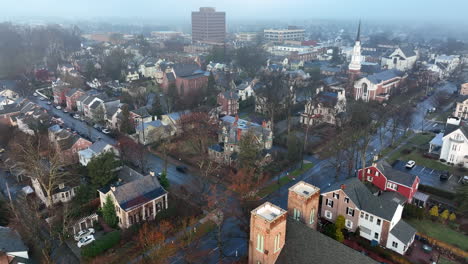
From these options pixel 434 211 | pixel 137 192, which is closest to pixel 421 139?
pixel 434 211

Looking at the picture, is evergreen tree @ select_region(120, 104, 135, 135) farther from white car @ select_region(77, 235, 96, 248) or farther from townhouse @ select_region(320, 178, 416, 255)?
townhouse @ select_region(320, 178, 416, 255)

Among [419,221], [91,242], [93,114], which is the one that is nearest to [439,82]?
[419,221]

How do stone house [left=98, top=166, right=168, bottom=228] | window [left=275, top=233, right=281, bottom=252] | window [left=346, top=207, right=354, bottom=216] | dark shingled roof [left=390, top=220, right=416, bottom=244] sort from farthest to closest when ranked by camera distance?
1. stone house [left=98, top=166, right=168, bottom=228]
2. window [left=346, top=207, right=354, bottom=216]
3. dark shingled roof [left=390, top=220, right=416, bottom=244]
4. window [left=275, top=233, right=281, bottom=252]

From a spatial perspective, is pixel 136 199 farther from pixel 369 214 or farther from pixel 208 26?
pixel 208 26

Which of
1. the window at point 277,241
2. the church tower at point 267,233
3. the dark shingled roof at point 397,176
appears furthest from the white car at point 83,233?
the dark shingled roof at point 397,176

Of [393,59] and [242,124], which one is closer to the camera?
[242,124]

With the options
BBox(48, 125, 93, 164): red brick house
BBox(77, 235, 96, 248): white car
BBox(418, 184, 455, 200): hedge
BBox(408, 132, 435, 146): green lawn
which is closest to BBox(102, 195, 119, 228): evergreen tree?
BBox(77, 235, 96, 248): white car

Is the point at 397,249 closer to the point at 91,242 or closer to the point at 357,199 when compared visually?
the point at 357,199
